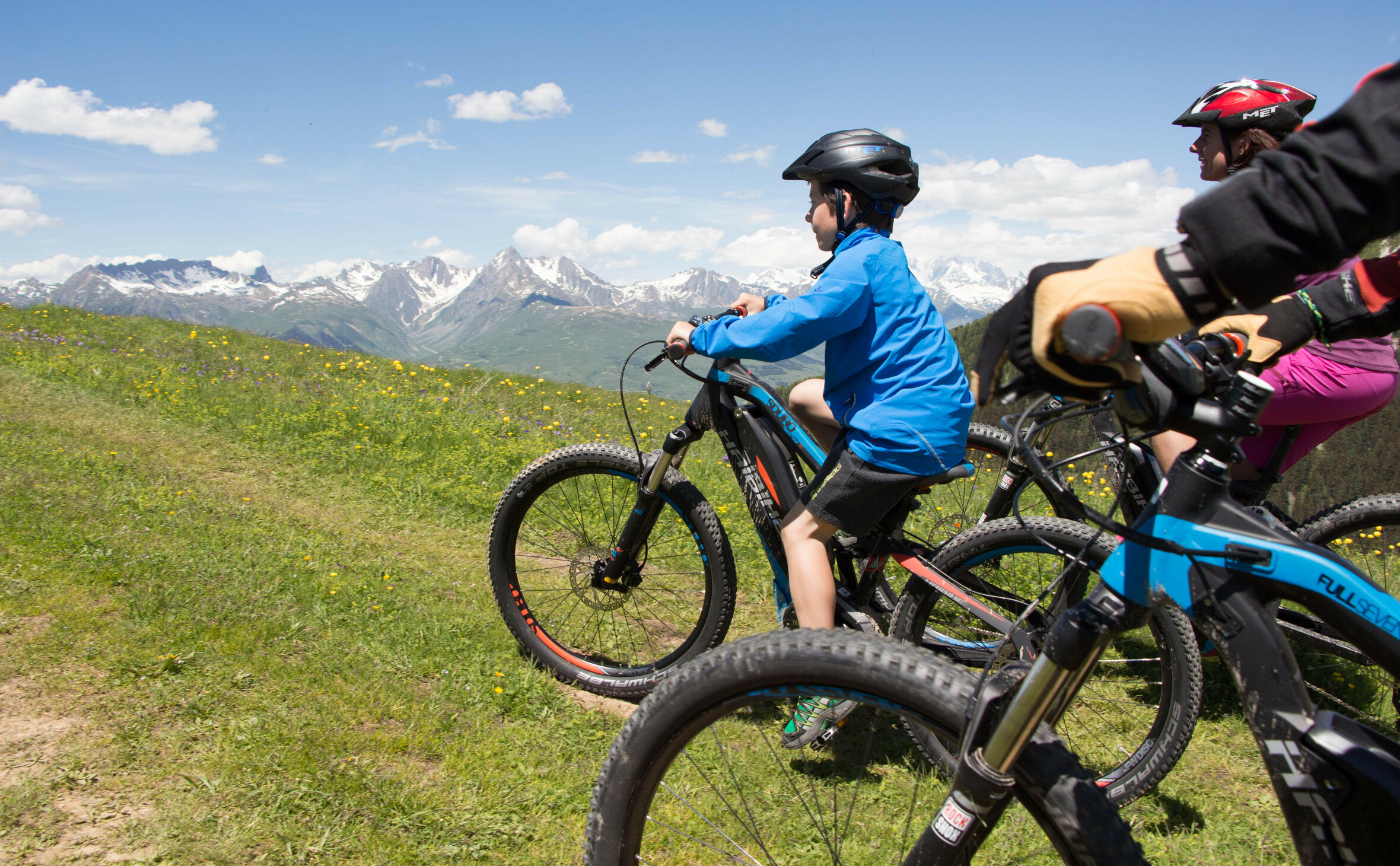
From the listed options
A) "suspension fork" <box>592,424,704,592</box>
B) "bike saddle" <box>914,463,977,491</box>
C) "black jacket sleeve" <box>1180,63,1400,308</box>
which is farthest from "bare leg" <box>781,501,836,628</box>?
"black jacket sleeve" <box>1180,63,1400,308</box>

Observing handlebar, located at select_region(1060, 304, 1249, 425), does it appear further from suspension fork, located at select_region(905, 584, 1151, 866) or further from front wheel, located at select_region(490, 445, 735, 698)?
front wheel, located at select_region(490, 445, 735, 698)

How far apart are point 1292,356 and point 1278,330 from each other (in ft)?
5.47

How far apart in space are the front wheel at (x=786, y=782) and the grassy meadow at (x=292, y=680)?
0.53m

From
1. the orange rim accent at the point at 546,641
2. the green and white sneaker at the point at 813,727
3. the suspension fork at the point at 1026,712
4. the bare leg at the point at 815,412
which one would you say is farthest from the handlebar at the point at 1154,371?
the orange rim accent at the point at 546,641

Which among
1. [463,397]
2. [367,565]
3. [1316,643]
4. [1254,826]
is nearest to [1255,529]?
[1254,826]

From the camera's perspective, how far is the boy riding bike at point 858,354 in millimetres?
3207

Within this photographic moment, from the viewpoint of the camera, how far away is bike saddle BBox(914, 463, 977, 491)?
335 centimetres

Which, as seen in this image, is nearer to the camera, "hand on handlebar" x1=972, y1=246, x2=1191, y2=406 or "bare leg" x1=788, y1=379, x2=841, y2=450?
"hand on handlebar" x1=972, y1=246, x2=1191, y2=406

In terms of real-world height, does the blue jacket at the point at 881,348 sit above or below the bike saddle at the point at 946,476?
above

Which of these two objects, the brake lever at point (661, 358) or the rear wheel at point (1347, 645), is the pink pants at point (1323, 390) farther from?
the brake lever at point (661, 358)

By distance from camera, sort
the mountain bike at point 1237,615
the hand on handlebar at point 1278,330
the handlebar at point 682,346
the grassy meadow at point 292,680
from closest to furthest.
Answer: the mountain bike at point 1237,615 < the hand on handlebar at point 1278,330 < the grassy meadow at point 292,680 < the handlebar at point 682,346

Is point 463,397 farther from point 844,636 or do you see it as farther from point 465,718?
point 844,636

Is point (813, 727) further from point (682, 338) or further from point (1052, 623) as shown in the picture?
point (682, 338)

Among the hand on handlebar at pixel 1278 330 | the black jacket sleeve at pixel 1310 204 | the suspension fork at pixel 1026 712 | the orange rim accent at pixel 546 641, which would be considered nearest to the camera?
the black jacket sleeve at pixel 1310 204
